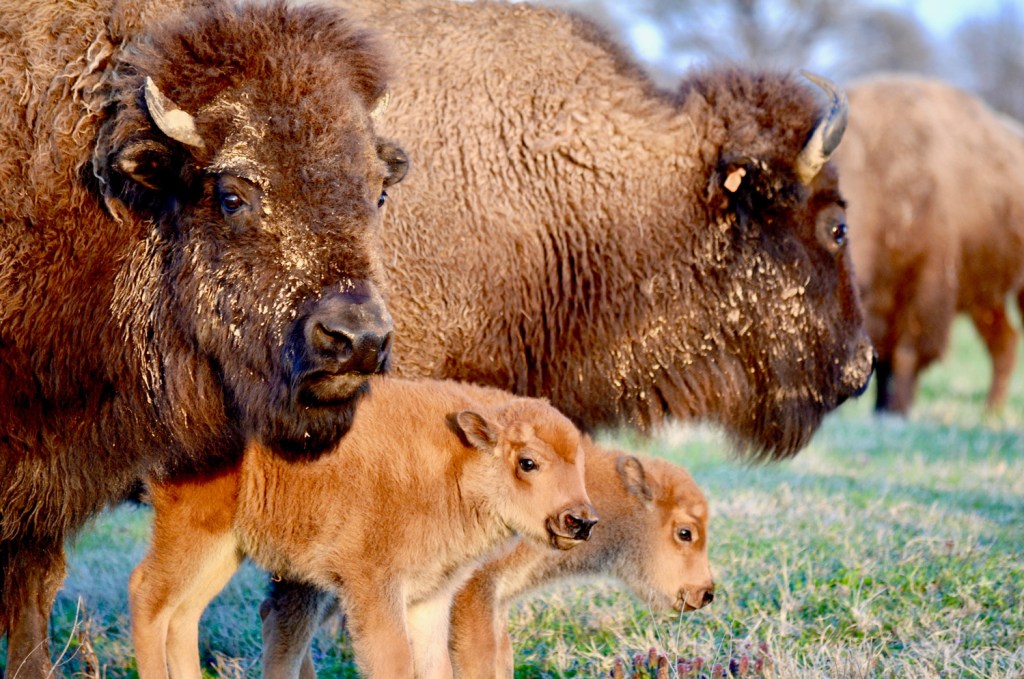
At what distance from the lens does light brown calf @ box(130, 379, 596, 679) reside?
443cm

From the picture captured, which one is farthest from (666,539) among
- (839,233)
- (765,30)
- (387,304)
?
(765,30)

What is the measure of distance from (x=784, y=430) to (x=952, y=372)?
1355 cm

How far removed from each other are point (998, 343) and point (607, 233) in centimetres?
1009

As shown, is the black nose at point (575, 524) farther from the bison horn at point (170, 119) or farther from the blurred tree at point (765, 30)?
the blurred tree at point (765, 30)

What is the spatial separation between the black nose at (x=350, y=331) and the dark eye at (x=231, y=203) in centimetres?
46

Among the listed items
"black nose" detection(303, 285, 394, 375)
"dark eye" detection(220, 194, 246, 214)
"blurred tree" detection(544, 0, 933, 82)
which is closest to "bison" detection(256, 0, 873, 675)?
"dark eye" detection(220, 194, 246, 214)

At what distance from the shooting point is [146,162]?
4145 mm

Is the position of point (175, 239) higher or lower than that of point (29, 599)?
higher

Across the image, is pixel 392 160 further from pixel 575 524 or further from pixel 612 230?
pixel 612 230

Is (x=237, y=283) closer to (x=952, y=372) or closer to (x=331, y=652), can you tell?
(x=331, y=652)

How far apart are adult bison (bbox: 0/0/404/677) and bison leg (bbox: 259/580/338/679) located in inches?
30.3

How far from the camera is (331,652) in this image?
5.84 metres

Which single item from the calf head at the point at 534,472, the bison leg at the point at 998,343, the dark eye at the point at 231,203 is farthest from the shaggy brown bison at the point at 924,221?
the dark eye at the point at 231,203

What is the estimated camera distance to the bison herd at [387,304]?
164 inches
